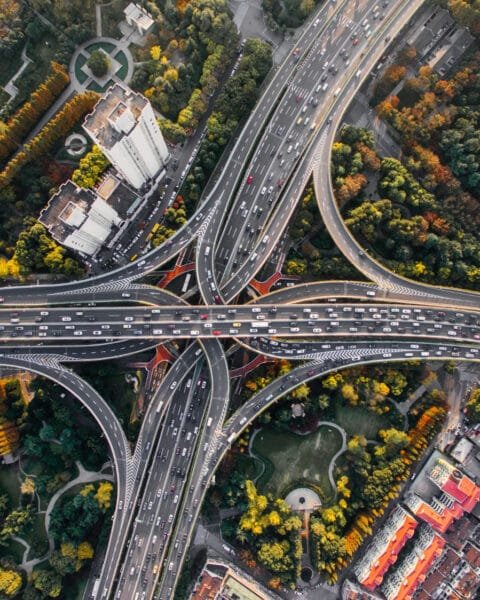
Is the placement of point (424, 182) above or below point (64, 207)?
above

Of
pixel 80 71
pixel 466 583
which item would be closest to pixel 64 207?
pixel 80 71

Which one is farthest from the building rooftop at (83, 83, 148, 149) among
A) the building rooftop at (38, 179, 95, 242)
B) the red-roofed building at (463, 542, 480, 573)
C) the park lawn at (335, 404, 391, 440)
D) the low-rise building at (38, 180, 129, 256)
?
the red-roofed building at (463, 542, 480, 573)

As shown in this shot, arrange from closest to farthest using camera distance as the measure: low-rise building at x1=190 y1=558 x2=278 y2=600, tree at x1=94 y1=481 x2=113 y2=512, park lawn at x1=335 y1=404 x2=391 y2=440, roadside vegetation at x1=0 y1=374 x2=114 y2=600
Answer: low-rise building at x1=190 y1=558 x2=278 y2=600 → roadside vegetation at x1=0 y1=374 x2=114 y2=600 → tree at x1=94 y1=481 x2=113 y2=512 → park lawn at x1=335 y1=404 x2=391 y2=440

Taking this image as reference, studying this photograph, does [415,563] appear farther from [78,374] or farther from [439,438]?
[78,374]

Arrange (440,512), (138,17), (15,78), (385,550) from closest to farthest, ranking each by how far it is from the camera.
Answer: (385,550) → (440,512) → (15,78) → (138,17)

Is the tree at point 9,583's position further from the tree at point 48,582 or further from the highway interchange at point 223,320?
the highway interchange at point 223,320

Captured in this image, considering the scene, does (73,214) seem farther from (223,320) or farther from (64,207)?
(223,320)

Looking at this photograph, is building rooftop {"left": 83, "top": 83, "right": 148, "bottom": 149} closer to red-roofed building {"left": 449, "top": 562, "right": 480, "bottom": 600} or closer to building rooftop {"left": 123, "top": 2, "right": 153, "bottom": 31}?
building rooftop {"left": 123, "top": 2, "right": 153, "bottom": 31}
